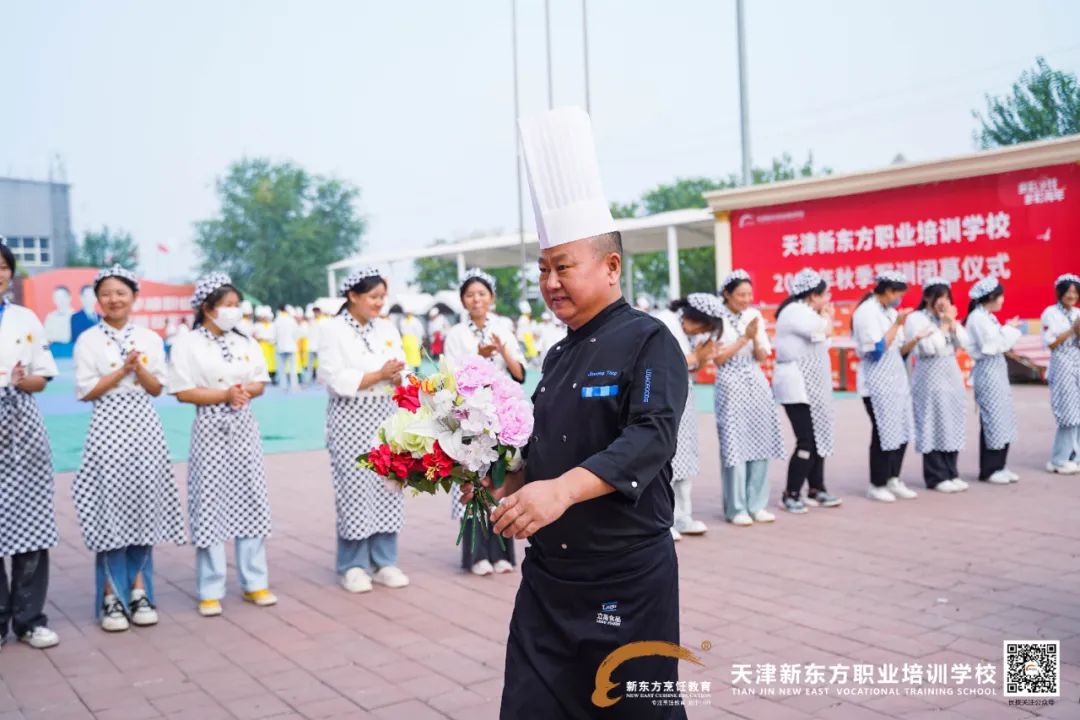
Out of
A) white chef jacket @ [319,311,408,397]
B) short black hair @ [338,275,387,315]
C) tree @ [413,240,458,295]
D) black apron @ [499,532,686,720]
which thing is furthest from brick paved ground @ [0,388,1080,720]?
tree @ [413,240,458,295]

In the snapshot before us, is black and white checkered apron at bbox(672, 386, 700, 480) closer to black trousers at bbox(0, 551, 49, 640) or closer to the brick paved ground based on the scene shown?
the brick paved ground

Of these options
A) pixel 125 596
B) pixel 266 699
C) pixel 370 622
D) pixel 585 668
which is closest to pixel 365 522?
pixel 370 622

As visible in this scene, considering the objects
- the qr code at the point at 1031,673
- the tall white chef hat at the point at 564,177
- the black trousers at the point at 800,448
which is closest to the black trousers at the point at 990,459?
the black trousers at the point at 800,448

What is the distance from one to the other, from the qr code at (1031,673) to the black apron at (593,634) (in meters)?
1.97

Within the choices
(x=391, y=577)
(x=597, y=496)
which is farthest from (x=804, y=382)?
(x=597, y=496)

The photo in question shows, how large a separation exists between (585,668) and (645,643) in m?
0.16

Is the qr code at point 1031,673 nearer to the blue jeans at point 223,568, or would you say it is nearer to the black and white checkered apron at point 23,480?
the blue jeans at point 223,568

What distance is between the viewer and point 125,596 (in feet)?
17.7

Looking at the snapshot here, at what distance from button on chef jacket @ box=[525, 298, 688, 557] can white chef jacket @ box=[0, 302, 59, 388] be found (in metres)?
3.56

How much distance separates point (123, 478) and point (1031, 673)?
170 inches

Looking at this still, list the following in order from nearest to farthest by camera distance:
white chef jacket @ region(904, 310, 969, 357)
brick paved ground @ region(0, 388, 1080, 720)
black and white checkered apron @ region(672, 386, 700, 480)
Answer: brick paved ground @ region(0, 388, 1080, 720) < black and white checkered apron @ region(672, 386, 700, 480) < white chef jacket @ region(904, 310, 969, 357)

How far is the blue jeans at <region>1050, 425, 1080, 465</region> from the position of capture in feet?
29.3

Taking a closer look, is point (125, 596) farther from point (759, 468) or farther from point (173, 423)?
point (173, 423)

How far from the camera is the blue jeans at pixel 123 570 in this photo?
5355 mm
